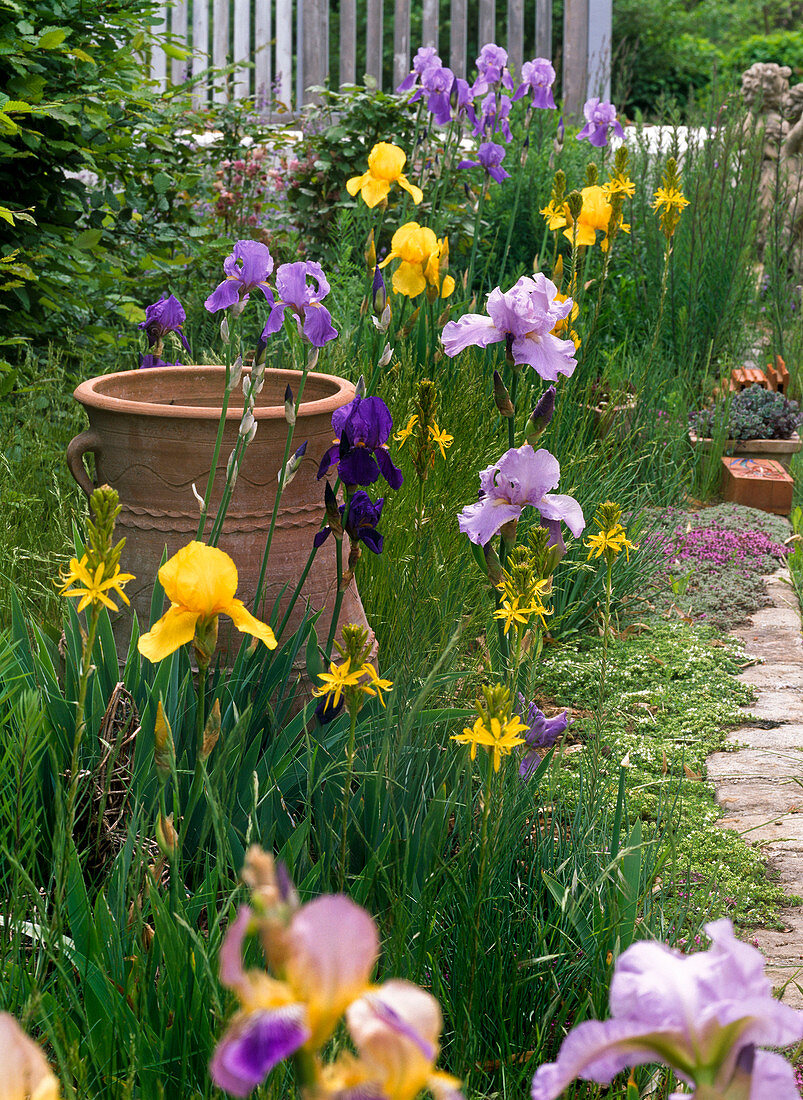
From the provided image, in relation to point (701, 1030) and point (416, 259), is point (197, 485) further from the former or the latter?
point (701, 1030)

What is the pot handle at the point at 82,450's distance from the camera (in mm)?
2014

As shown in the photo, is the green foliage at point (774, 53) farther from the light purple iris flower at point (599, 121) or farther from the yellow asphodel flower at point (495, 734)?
the yellow asphodel flower at point (495, 734)

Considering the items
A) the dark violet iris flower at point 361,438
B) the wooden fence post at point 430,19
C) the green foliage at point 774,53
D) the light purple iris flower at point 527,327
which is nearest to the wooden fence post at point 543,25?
the wooden fence post at point 430,19

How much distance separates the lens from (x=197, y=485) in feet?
6.46

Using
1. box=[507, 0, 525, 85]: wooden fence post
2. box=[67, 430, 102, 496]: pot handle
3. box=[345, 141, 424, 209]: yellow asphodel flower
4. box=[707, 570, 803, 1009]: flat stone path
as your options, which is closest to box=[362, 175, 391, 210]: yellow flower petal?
box=[345, 141, 424, 209]: yellow asphodel flower

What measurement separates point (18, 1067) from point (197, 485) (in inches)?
63.4

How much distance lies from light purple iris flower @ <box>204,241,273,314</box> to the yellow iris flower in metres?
0.73

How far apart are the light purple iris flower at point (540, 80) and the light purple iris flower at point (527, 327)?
2.59 meters

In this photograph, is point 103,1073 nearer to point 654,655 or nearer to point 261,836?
point 261,836

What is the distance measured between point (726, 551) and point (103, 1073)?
2846 mm

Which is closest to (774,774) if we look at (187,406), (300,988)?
(187,406)

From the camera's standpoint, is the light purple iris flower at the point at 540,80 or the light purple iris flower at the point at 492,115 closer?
the light purple iris flower at the point at 492,115

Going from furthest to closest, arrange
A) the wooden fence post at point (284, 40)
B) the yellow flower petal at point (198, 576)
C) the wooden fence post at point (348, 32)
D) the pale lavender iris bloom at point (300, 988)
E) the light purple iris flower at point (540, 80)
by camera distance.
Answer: the wooden fence post at point (348, 32)
the wooden fence post at point (284, 40)
the light purple iris flower at point (540, 80)
the yellow flower petal at point (198, 576)
the pale lavender iris bloom at point (300, 988)

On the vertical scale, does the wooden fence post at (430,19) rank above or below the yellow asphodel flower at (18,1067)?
above
